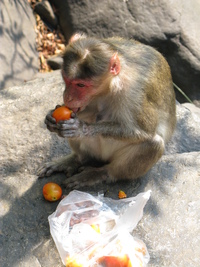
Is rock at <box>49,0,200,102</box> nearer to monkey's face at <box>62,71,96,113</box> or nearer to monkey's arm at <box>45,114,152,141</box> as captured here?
monkey's arm at <box>45,114,152,141</box>

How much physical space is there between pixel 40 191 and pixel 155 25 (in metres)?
5.09

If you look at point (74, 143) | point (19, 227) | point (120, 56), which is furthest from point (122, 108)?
point (19, 227)

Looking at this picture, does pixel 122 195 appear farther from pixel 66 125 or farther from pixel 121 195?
pixel 66 125

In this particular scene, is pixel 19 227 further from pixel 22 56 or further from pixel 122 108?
pixel 22 56

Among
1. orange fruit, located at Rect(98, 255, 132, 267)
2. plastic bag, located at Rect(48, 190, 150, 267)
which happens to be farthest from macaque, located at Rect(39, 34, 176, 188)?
orange fruit, located at Rect(98, 255, 132, 267)

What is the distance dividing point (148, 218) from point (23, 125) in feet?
7.34

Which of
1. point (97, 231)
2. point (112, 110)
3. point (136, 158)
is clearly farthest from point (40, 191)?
point (112, 110)

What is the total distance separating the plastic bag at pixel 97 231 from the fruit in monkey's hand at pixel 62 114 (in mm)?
938

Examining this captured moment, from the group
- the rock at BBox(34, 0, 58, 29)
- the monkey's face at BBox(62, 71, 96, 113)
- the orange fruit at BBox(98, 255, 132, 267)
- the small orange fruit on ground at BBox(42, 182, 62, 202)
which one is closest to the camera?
the orange fruit at BBox(98, 255, 132, 267)

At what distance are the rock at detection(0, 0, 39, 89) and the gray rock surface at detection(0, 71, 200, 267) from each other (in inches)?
46.0

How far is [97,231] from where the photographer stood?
3549 millimetres

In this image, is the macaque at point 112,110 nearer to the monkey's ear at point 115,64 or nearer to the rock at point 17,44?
the monkey's ear at point 115,64

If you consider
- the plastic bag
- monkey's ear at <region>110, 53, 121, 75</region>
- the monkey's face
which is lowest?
the plastic bag

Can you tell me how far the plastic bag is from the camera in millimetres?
3281
